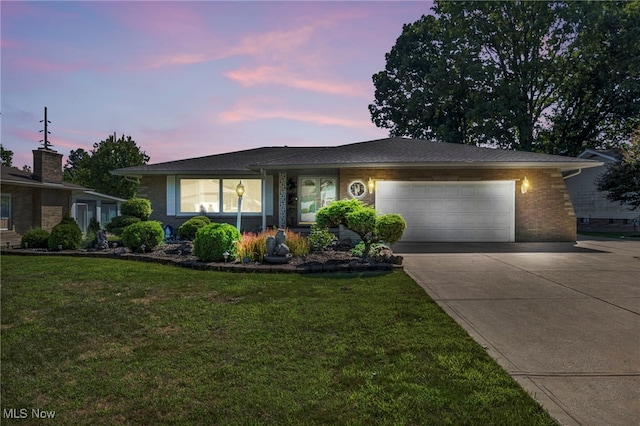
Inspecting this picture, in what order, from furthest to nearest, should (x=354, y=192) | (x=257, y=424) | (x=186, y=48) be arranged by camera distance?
(x=354, y=192) < (x=186, y=48) < (x=257, y=424)

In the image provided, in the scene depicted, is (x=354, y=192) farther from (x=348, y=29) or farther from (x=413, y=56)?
(x=413, y=56)

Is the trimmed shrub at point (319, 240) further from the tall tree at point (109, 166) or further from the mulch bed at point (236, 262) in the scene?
the tall tree at point (109, 166)

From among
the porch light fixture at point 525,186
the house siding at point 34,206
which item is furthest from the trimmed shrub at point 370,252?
the house siding at point 34,206

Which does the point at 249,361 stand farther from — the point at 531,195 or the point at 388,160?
the point at 531,195

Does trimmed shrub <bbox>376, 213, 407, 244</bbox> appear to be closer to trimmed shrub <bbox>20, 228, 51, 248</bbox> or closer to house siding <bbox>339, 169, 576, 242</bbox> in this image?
house siding <bbox>339, 169, 576, 242</bbox>

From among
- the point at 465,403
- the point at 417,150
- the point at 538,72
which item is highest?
the point at 538,72

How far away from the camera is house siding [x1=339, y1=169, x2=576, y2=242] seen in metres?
13.0

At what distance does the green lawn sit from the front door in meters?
12.7

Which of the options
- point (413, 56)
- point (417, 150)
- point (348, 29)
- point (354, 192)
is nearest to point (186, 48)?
point (348, 29)

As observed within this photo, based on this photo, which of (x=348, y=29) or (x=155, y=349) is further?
(x=348, y=29)

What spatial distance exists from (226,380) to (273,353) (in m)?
0.62

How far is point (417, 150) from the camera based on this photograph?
14430 millimetres

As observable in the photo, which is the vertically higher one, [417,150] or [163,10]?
[163,10]

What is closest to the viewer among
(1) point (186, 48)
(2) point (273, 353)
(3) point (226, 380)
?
(3) point (226, 380)
